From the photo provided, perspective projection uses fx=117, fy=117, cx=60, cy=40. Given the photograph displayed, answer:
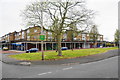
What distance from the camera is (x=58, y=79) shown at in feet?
20.9

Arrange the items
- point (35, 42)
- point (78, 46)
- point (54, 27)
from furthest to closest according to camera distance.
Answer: point (78, 46) → point (35, 42) → point (54, 27)

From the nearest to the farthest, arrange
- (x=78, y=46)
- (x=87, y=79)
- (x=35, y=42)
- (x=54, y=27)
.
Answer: (x=87, y=79), (x=54, y=27), (x=35, y=42), (x=78, y=46)

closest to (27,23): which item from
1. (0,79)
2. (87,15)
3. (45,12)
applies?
(45,12)

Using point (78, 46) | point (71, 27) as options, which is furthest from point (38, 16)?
point (78, 46)

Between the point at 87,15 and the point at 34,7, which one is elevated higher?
the point at 34,7

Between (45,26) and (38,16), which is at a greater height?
(38,16)

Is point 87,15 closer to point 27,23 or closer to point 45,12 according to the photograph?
point 45,12

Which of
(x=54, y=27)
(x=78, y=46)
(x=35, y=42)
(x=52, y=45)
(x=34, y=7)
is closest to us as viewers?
(x=34, y=7)

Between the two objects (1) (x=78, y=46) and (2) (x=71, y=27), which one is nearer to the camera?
(2) (x=71, y=27)

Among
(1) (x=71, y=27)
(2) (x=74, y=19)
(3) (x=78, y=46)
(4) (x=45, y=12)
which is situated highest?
(4) (x=45, y=12)

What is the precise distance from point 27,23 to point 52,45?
30.8 m

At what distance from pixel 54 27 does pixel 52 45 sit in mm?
29678

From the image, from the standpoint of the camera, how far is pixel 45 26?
1880cm

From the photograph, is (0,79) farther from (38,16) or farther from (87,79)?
(38,16)
